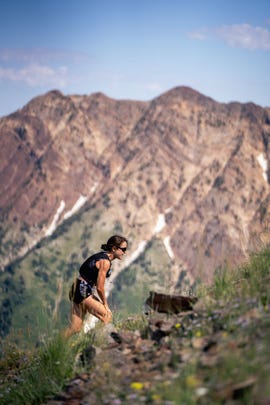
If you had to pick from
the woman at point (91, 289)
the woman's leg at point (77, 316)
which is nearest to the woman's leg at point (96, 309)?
the woman at point (91, 289)

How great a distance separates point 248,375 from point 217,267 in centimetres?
385

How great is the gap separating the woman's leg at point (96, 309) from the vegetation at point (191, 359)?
1.29 metres

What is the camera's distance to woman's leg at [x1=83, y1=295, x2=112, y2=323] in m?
10.6

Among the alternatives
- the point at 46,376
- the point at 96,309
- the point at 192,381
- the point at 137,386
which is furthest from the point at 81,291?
the point at 192,381

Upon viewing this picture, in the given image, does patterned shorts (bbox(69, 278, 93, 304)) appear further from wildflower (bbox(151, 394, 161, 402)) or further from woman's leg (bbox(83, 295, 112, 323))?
wildflower (bbox(151, 394, 161, 402))

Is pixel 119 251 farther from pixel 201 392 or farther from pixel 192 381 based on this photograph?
pixel 201 392

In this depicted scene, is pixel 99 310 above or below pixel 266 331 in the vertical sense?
below

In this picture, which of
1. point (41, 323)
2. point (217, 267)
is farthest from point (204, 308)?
point (41, 323)

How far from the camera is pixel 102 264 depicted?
1097 cm

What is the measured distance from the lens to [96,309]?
10.7 metres

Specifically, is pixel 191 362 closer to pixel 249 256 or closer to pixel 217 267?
pixel 217 267

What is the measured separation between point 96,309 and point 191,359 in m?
5.61

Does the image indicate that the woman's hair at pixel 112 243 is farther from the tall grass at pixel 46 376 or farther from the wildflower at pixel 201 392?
the wildflower at pixel 201 392

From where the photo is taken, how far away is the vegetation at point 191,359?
447cm
